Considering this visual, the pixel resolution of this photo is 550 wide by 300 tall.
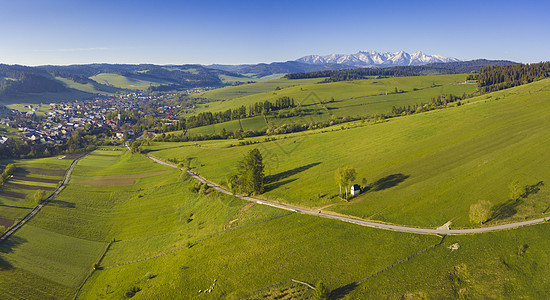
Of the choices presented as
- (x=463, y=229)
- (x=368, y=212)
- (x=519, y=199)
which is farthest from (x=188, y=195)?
(x=519, y=199)

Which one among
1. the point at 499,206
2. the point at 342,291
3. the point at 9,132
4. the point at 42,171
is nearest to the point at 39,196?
the point at 42,171

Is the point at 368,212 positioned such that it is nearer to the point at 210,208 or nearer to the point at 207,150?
the point at 210,208

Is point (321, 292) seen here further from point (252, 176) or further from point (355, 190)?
point (252, 176)

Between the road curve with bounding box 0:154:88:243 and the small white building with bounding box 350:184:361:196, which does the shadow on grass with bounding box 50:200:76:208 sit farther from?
the small white building with bounding box 350:184:361:196

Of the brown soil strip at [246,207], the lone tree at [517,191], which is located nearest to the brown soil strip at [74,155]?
the brown soil strip at [246,207]

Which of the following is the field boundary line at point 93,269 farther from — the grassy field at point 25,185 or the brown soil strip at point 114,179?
the brown soil strip at point 114,179

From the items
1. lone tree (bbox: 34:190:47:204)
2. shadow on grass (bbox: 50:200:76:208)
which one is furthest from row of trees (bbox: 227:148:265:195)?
lone tree (bbox: 34:190:47:204)
